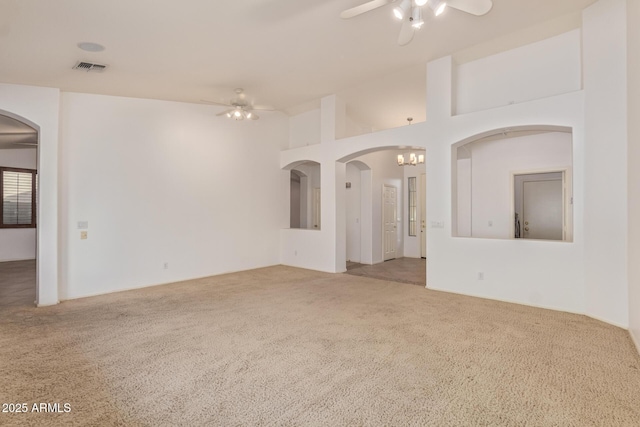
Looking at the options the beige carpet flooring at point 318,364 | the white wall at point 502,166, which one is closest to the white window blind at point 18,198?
the beige carpet flooring at point 318,364

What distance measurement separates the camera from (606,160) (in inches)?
152

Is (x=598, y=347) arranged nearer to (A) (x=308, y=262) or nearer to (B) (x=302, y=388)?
(B) (x=302, y=388)

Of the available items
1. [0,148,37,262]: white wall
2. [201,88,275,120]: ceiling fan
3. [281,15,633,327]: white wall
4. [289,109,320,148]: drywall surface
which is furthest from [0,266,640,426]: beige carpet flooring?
[0,148,37,262]: white wall

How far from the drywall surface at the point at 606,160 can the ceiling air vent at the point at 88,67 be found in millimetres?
6243

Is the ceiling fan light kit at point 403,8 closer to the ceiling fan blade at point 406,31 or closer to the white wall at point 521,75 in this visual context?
the ceiling fan blade at point 406,31

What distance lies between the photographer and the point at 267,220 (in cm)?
775

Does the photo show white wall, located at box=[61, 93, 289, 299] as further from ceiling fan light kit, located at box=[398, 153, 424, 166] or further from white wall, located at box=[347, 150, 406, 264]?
ceiling fan light kit, located at box=[398, 153, 424, 166]

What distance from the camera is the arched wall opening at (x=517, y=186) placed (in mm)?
6426

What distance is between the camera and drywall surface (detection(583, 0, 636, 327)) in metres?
3.75

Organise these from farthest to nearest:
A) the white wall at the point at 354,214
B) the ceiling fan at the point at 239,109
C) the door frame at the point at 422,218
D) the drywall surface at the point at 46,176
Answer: the door frame at the point at 422,218 < the white wall at the point at 354,214 < the ceiling fan at the point at 239,109 < the drywall surface at the point at 46,176

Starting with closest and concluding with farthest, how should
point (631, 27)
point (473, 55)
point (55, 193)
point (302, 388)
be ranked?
point (302, 388) < point (631, 27) < point (55, 193) < point (473, 55)

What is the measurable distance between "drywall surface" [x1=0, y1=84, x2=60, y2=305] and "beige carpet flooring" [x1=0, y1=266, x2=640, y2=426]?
0.42 meters

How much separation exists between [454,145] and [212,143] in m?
4.61

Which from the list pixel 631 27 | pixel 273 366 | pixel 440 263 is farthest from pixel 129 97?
pixel 631 27
